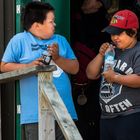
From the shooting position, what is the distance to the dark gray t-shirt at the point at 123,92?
12.5ft


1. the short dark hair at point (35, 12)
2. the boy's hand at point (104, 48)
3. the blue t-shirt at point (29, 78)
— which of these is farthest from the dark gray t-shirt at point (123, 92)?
the short dark hair at point (35, 12)

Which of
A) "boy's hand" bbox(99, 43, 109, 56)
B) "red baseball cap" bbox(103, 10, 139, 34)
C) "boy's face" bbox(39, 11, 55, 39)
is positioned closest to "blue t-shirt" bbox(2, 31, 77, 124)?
"boy's face" bbox(39, 11, 55, 39)

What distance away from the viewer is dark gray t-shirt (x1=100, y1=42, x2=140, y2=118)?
→ 3.81 meters

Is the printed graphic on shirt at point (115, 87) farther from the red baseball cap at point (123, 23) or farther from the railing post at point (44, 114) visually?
the railing post at point (44, 114)

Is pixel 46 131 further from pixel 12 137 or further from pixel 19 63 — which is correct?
pixel 12 137

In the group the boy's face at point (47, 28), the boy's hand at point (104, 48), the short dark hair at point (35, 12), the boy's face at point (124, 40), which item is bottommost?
the boy's hand at point (104, 48)

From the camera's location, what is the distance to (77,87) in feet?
17.1

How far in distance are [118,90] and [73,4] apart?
1772mm

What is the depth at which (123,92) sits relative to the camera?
151 inches

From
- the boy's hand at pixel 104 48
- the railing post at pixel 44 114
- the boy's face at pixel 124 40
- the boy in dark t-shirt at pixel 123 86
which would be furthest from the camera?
the boy's hand at pixel 104 48

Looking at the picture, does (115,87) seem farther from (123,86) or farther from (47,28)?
(47,28)

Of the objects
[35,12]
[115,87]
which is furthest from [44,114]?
[35,12]

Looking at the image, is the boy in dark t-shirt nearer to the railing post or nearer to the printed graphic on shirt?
the printed graphic on shirt

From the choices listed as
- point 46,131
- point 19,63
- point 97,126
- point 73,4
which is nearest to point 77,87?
point 97,126
